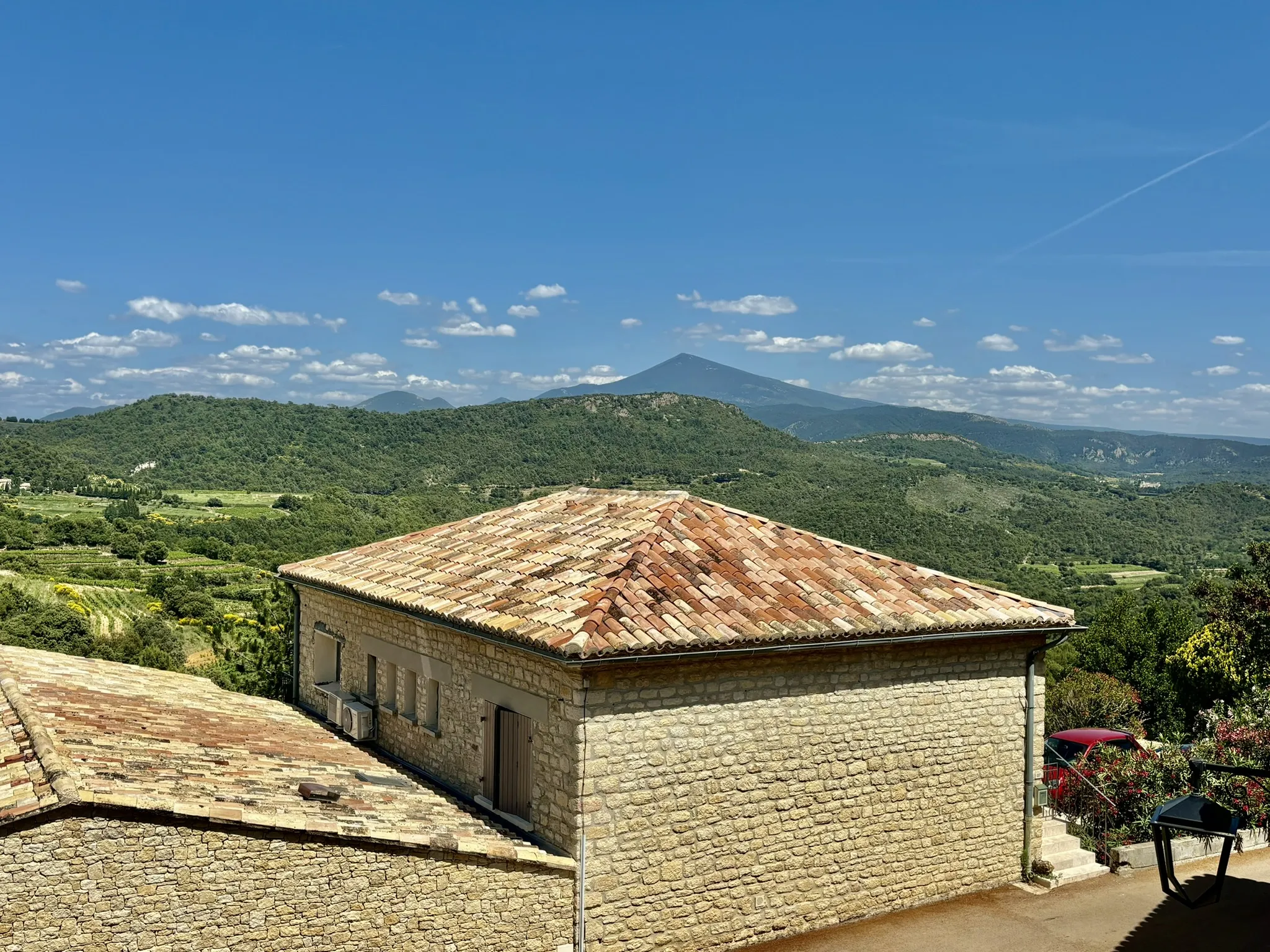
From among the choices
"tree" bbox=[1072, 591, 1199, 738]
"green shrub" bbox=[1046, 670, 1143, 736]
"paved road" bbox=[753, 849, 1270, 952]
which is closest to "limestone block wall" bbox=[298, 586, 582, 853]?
"paved road" bbox=[753, 849, 1270, 952]

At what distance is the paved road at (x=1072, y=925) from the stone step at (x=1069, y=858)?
0.28m

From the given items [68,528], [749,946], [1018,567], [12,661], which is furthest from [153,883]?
[1018,567]

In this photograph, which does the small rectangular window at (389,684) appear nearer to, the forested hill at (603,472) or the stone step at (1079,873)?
the stone step at (1079,873)

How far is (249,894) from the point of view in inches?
318

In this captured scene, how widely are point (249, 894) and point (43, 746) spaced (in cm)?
256

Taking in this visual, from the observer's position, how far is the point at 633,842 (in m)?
9.98

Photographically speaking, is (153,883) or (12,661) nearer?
(153,883)

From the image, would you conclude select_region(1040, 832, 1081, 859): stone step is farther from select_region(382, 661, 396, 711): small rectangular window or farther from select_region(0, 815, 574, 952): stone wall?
select_region(382, 661, 396, 711): small rectangular window

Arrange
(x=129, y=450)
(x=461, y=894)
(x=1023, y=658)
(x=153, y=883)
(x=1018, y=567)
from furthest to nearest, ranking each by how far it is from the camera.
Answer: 1. (x=129, y=450)
2. (x=1018, y=567)
3. (x=1023, y=658)
4. (x=461, y=894)
5. (x=153, y=883)

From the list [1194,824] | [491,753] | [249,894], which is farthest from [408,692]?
[1194,824]

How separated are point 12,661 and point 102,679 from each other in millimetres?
1289

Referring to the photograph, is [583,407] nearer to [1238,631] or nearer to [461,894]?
[1238,631]

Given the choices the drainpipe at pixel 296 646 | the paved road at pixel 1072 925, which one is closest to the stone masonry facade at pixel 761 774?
the paved road at pixel 1072 925

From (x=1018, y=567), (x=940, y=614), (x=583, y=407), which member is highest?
(x=583, y=407)
